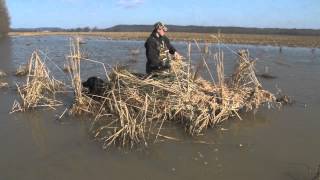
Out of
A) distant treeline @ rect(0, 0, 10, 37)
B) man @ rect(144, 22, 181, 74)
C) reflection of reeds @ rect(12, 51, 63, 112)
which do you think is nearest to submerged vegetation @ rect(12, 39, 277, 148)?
reflection of reeds @ rect(12, 51, 63, 112)

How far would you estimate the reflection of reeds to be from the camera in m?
10.5

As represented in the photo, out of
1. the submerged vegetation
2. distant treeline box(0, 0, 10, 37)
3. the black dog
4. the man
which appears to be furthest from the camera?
distant treeline box(0, 0, 10, 37)

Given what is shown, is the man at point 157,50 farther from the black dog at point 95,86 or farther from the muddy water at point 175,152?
the muddy water at point 175,152

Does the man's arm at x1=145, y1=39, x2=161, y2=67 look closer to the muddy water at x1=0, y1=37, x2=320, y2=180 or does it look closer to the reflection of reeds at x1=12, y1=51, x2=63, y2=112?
the muddy water at x1=0, y1=37, x2=320, y2=180

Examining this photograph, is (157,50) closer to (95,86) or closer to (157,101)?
(95,86)

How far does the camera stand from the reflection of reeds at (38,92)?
34.4 ft

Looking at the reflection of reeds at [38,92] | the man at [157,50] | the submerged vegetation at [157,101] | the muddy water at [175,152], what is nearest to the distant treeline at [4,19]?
the reflection of reeds at [38,92]

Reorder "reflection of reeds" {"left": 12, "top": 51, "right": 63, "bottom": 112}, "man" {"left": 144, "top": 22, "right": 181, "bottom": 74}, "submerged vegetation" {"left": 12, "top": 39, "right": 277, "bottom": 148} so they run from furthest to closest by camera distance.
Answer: "man" {"left": 144, "top": 22, "right": 181, "bottom": 74}
"reflection of reeds" {"left": 12, "top": 51, "right": 63, "bottom": 112}
"submerged vegetation" {"left": 12, "top": 39, "right": 277, "bottom": 148}

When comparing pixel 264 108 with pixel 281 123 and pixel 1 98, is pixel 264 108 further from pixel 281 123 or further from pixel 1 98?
pixel 1 98

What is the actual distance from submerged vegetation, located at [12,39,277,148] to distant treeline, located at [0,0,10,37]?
47221 mm

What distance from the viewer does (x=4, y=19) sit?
56531mm

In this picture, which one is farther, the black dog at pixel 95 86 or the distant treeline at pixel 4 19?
the distant treeline at pixel 4 19

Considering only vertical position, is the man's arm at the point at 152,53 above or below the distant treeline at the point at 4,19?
below

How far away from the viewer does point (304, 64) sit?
21656mm
